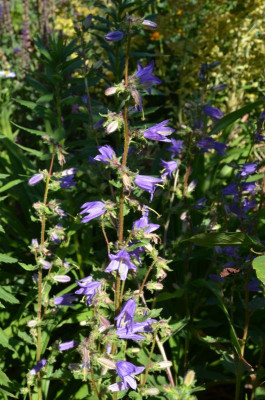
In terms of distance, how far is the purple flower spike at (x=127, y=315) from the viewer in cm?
128

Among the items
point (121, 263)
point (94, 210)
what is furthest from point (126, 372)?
point (94, 210)

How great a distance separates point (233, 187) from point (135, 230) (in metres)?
0.75

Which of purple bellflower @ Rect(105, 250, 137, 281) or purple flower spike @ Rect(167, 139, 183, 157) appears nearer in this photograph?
purple bellflower @ Rect(105, 250, 137, 281)

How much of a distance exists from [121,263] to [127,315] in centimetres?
14

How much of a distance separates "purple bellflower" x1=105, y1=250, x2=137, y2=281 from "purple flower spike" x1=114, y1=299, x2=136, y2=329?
0.07 m

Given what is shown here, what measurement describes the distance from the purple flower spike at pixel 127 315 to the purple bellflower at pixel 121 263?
2.6 inches

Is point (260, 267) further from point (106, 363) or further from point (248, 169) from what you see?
point (248, 169)

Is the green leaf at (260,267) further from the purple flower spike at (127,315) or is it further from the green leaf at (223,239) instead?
the purple flower spike at (127,315)

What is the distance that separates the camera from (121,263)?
130cm

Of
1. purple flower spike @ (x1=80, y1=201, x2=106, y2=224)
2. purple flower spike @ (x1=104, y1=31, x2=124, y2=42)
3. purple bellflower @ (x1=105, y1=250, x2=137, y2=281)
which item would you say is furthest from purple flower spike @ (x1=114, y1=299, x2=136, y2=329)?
purple flower spike @ (x1=104, y1=31, x2=124, y2=42)

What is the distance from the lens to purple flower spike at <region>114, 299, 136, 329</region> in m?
1.28

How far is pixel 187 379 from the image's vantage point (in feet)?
3.02

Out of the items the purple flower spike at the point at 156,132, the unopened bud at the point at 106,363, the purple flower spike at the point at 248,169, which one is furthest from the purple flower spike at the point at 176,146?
the unopened bud at the point at 106,363

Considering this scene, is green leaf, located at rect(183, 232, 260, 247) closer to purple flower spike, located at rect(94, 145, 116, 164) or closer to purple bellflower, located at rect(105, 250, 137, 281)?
purple bellflower, located at rect(105, 250, 137, 281)
